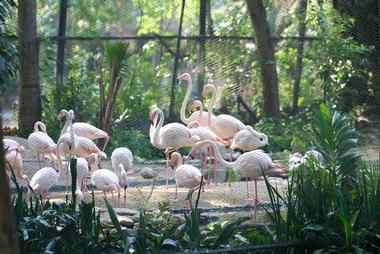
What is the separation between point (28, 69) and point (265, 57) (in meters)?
3.83

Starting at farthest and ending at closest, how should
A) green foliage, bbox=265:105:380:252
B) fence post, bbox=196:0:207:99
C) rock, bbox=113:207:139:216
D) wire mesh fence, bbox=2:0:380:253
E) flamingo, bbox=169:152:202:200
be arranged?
fence post, bbox=196:0:207:99 < wire mesh fence, bbox=2:0:380:253 < flamingo, bbox=169:152:202:200 < rock, bbox=113:207:139:216 < green foliage, bbox=265:105:380:252

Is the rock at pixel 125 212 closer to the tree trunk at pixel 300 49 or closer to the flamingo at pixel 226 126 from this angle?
the flamingo at pixel 226 126

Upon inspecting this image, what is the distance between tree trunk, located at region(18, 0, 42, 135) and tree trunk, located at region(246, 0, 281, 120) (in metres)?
3.57

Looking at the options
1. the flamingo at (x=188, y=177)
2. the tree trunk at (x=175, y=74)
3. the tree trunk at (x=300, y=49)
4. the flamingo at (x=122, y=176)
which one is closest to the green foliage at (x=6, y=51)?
the flamingo at (x=122, y=176)

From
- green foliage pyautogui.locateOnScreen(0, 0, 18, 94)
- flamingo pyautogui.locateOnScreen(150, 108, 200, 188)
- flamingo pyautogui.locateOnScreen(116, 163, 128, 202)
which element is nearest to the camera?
green foliage pyautogui.locateOnScreen(0, 0, 18, 94)

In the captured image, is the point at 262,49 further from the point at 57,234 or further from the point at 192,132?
the point at 57,234

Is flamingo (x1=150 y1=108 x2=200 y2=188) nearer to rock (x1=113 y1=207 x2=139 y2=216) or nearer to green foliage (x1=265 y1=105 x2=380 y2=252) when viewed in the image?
rock (x1=113 y1=207 x2=139 y2=216)

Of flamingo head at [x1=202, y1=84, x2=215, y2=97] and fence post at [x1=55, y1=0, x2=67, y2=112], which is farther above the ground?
fence post at [x1=55, y1=0, x2=67, y2=112]

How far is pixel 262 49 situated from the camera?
1229 cm

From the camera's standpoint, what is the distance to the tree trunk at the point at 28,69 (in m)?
10.6

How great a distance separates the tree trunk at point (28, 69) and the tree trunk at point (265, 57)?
357 centimetres

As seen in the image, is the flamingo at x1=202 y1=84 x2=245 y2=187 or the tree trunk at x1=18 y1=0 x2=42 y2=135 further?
the tree trunk at x1=18 y1=0 x2=42 y2=135

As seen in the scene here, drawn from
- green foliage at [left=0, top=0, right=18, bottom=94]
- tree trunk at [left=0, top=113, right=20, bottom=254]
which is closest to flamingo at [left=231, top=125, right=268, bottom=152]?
green foliage at [left=0, top=0, right=18, bottom=94]

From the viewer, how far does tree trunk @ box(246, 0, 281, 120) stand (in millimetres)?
12234
